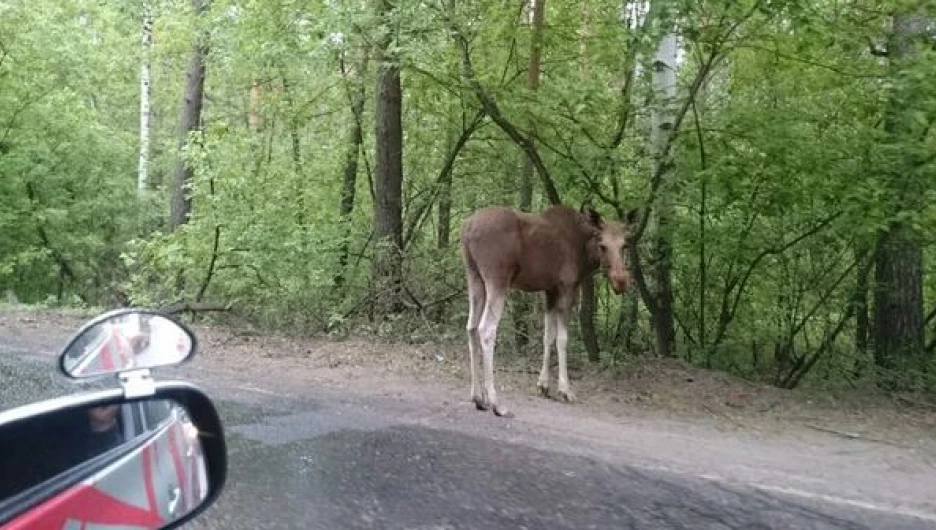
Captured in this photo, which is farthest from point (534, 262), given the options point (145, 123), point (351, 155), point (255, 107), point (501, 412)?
point (145, 123)

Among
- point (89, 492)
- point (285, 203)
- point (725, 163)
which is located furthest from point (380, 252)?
point (89, 492)

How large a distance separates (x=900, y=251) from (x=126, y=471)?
488 inches

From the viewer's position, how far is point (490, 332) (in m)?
9.40

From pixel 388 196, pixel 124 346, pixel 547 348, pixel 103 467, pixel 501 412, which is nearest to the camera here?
pixel 103 467

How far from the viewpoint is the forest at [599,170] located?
35.8ft

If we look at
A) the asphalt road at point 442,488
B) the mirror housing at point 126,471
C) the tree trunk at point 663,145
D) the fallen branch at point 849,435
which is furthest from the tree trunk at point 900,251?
the mirror housing at point 126,471

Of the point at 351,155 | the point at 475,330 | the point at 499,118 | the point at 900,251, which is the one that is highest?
the point at 499,118

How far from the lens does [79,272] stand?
25.1m

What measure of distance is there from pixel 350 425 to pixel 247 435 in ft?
3.16

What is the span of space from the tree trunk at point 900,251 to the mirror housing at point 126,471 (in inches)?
361

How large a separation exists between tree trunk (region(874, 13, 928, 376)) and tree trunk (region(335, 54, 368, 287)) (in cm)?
786

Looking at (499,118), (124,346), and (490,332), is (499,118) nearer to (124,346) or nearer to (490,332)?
(490,332)

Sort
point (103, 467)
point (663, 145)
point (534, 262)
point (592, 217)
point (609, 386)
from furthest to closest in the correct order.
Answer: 1. point (663, 145)
2. point (609, 386)
3. point (592, 217)
4. point (534, 262)
5. point (103, 467)

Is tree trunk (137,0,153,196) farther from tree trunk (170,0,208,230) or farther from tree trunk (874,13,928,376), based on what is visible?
tree trunk (874,13,928,376)
